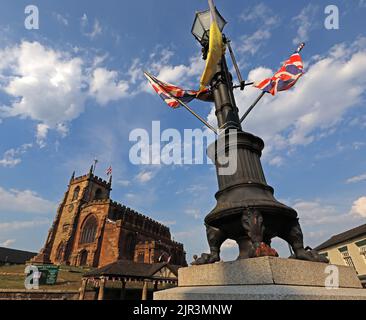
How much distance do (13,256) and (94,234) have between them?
2550cm

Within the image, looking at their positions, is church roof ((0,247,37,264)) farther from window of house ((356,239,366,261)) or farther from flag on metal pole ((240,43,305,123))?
window of house ((356,239,366,261))

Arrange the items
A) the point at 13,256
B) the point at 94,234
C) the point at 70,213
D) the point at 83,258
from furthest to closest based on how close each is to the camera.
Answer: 1. the point at 13,256
2. the point at 70,213
3. the point at 94,234
4. the point at 83,258

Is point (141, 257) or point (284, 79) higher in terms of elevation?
point (141, 257)

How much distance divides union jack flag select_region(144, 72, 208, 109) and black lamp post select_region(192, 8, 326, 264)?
6.44 feet

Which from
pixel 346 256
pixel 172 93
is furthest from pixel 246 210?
pixel 346 256

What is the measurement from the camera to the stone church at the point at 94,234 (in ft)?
115

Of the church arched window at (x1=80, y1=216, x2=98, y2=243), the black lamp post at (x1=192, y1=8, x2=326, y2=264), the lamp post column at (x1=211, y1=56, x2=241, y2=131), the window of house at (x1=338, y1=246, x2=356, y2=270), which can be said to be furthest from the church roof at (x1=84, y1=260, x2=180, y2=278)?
the church arched window at (x1=80, y1=216, x2=98, y2=243)

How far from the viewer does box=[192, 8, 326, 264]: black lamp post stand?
3912mm

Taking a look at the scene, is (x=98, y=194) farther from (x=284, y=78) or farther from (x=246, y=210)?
(x=246, y=210)

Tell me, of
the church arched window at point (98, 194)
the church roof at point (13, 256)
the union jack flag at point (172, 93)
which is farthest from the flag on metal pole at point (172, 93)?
the church roof at point (13, 256)

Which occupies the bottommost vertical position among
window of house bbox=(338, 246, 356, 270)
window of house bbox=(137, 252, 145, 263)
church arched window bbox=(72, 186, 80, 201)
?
window of house bbox=(338, 246, 356, 270)

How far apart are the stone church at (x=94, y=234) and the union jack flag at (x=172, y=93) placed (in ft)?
93.9

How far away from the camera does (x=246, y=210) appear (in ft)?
13.1
